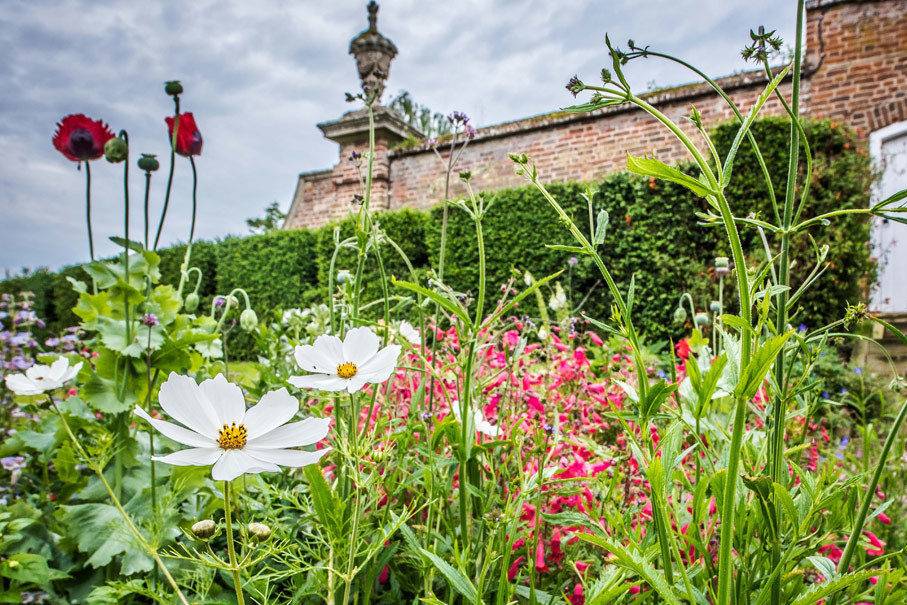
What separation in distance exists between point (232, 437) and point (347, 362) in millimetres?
236

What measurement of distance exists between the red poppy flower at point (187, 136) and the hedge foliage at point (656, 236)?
265 centimetres

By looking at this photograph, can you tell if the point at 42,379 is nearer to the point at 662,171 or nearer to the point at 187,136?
the point at 187,136

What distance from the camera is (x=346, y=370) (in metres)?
0.82

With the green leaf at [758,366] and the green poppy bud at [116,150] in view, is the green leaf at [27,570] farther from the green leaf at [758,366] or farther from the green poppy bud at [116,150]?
the green leaf at [758,366]

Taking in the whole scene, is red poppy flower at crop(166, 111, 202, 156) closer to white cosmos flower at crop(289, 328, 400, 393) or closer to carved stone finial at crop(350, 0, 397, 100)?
white cosmos flower at crop(289, 328, 400, 393)

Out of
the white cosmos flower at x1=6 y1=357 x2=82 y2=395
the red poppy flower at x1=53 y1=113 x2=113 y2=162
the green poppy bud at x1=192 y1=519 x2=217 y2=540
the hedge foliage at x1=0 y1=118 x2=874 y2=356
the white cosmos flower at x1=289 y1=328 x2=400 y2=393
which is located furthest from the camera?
the hedge foliage at x1=0 y1=118 x2=874 y2=356

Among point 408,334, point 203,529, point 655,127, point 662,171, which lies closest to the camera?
point 662,171

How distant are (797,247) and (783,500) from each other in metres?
5.19

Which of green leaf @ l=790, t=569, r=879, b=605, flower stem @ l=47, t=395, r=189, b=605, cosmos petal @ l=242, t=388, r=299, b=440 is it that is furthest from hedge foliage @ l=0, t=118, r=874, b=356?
cosmos petal @ l=242, t=388, r=299, b=440

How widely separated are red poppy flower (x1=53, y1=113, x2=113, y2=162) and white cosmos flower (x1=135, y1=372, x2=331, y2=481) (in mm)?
1267

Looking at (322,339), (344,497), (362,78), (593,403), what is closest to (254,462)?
(322,339)

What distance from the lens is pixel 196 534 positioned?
0.65m

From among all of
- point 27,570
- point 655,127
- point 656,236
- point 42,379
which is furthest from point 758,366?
point 655,127

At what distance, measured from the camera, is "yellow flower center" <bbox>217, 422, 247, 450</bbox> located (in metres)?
0.63
